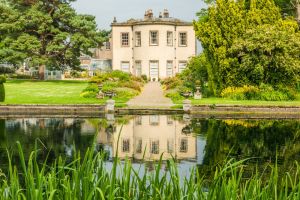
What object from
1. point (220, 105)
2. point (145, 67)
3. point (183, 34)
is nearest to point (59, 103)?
point (220, 105)

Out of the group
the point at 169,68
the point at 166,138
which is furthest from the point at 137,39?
the point at 166,138

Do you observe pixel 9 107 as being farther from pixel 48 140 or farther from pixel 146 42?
pixel 146 42

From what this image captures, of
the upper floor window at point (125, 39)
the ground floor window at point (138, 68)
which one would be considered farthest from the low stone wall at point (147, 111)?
the upper floor window at point (125, 39)

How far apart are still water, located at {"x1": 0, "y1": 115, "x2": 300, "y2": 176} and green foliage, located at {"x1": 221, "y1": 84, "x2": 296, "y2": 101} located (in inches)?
251

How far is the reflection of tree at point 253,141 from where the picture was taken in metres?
11.9

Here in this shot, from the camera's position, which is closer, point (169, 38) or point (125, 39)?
point (169, 38)

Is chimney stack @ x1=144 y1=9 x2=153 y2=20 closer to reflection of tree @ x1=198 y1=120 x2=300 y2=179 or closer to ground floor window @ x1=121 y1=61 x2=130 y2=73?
ground floor window @ x1=121 y1=61 x2=130 y2=73

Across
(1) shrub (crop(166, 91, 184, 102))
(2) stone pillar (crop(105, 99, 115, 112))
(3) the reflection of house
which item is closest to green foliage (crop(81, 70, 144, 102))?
(1) shrub (crop(166, 91, 184, 102))

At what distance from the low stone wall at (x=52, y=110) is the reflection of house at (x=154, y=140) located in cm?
372

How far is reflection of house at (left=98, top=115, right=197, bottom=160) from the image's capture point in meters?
13.1

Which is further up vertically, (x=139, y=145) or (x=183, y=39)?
(x=183, y=39)

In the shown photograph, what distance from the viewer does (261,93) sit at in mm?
27297

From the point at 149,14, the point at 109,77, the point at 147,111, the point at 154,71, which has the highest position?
the point at 149,14

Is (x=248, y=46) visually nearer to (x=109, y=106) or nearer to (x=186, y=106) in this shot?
(x=186, y=106)
